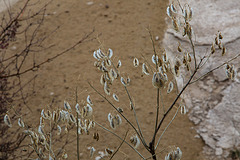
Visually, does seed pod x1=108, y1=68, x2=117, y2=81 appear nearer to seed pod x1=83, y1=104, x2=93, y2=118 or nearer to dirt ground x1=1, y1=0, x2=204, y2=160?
seed pod x1=83, y1=104, x2=93, y2=118

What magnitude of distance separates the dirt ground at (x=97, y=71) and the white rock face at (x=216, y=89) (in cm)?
13

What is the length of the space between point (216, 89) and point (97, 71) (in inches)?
44.5

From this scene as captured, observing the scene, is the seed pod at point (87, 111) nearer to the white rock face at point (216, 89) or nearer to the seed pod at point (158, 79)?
the seed pod at point (158, 79)

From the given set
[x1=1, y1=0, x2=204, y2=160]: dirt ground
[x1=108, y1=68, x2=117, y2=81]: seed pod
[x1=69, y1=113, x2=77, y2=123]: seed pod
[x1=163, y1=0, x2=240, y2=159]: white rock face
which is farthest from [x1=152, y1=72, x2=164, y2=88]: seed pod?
[x1=163, y1=0, x2=240, y2=159]: white rock face

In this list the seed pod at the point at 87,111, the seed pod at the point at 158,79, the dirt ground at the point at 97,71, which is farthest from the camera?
the dirt ground at the point at 97,71

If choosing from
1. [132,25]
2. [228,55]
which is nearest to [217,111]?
[228,55]

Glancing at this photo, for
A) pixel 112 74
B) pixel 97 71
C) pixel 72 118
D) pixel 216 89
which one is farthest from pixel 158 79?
pixel 97 71

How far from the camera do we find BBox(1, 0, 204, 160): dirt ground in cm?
289

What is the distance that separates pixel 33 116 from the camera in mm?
3043

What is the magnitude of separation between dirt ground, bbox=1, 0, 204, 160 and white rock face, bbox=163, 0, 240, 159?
5.0 inches

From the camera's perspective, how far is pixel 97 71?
10.9 ft

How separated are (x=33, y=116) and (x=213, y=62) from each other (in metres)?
1.69

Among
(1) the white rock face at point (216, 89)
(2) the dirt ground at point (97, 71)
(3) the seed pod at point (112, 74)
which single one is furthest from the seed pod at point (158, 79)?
(1) the white rock face at point (216, 89)

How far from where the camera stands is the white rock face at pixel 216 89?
2901 millimetres
